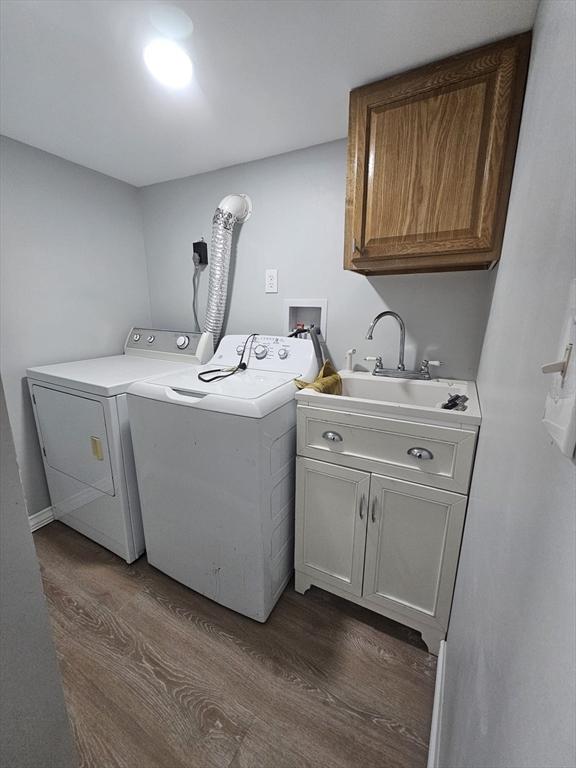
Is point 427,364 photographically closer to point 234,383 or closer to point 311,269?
point 311,269

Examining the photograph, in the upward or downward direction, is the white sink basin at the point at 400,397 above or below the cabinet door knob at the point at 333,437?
above

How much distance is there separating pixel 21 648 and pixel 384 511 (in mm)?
1108

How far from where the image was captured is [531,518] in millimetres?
377

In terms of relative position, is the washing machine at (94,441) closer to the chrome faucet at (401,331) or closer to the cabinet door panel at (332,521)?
the cabinet door panel at (332,521)

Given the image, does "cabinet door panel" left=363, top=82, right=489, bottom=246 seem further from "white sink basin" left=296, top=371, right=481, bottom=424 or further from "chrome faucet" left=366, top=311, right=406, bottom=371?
"white sink basin" left=296, top=371, right=481, bottom=424

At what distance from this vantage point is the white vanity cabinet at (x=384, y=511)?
111 cm

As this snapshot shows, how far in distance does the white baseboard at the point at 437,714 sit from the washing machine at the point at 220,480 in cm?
67

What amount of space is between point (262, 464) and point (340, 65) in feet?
4.86

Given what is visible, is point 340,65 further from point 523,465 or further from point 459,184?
point 523,465

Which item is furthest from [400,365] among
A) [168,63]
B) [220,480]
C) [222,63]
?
[168,63]

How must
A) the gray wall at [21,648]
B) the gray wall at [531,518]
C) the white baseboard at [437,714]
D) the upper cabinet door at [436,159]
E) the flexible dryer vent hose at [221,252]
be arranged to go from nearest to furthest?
the gray wall at [531,518], the gray wall at [21,648], the white baseboard at [437,714], the upper cabinet door at [436,159], the flexible dryer vent hose at [221,252]

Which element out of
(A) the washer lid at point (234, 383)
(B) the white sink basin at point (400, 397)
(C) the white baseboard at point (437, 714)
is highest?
Result: (A) the washer lid at point (234, 383)

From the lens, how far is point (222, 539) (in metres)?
1.31

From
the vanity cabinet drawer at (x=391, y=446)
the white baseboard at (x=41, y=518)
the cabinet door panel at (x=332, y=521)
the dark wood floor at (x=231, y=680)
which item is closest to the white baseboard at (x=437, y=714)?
the dark wood floor at (x=231, y=680)
